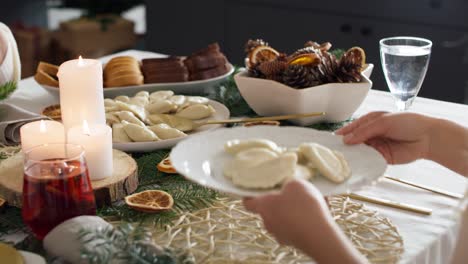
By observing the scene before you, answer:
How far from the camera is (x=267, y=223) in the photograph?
2.93 ft

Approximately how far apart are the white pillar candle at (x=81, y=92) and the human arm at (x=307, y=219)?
1.65 ft

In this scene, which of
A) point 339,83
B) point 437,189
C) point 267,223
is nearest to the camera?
point 267,223

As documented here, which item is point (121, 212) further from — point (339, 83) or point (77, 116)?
point (339, 83)

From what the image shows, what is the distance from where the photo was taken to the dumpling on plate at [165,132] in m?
1.40

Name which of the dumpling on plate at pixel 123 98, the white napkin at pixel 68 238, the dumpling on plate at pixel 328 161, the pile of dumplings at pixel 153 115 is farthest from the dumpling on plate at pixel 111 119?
the dumpling on plate at pixel 328 161

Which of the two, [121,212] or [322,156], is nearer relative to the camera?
[322,156]

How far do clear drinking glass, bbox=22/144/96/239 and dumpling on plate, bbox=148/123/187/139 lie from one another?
13.7 inches

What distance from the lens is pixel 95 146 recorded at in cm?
118

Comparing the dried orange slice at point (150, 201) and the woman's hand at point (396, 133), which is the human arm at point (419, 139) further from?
the dried orange slice at point (150, 201)

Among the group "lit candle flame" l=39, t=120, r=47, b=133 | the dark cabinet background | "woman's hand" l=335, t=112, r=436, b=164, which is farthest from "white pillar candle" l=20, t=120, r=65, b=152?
the dark cabinet background

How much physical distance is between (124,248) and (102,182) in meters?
0.26

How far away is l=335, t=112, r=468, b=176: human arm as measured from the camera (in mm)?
1175

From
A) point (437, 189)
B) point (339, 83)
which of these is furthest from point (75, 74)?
point (437, 189)

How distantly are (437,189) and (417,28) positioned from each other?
2008mm
